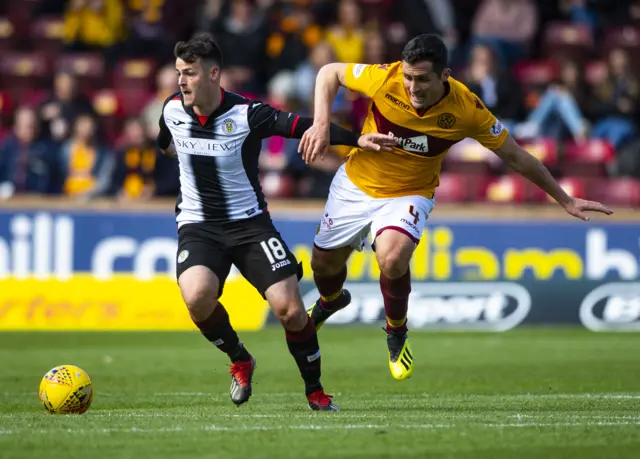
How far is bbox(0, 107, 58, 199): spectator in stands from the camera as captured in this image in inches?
650

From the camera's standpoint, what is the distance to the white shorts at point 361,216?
29.2 ft

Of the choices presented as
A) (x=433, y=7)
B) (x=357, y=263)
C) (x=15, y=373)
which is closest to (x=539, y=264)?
(x=357, y=263)

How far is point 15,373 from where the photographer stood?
1114 centimetres

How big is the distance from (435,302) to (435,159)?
6524mm

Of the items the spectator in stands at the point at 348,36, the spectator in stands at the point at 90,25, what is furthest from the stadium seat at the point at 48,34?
the spectator in stands at the point at 348,36

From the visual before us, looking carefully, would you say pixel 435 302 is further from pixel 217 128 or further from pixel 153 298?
pixel 217 128

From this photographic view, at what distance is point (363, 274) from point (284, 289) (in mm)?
7551

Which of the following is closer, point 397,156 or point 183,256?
point 183,256

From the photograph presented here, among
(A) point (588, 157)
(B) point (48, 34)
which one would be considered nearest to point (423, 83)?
(A) point (588, 157)

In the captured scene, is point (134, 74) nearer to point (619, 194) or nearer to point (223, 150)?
point (619, 194)

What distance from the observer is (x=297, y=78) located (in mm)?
18141

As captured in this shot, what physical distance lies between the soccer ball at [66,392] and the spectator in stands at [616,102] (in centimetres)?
1170

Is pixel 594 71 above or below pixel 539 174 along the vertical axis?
below

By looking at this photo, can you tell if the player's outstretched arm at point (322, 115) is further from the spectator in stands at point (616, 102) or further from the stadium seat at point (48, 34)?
the stadium seat at point (48, 34)
